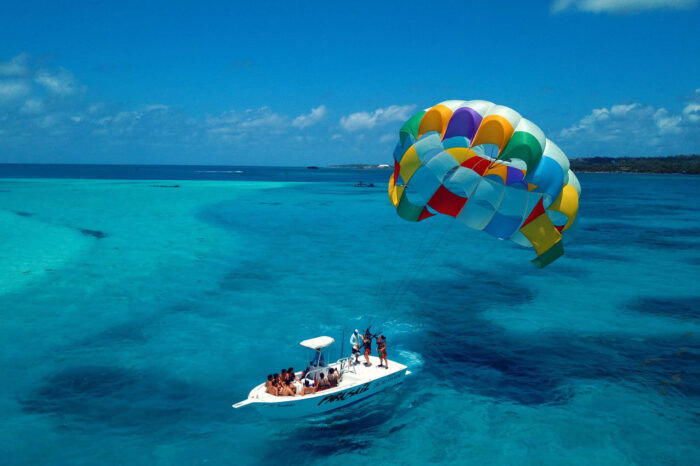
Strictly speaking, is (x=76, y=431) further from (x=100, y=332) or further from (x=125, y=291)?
(x=125, y=291)

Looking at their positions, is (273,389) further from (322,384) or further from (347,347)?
(347,347)

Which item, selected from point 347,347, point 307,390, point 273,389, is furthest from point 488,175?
point 273,389

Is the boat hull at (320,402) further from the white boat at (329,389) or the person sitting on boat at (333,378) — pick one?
the person sitting on boat at (333,378)

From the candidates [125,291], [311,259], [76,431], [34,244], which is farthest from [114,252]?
[76,431]

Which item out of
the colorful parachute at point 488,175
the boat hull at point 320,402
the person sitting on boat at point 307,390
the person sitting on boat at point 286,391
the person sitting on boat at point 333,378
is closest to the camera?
the boat hull at point 320,402

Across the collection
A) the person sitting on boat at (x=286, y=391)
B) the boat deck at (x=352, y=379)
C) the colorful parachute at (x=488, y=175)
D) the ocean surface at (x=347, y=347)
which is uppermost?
the colorful parachute at (x=488, y=175)

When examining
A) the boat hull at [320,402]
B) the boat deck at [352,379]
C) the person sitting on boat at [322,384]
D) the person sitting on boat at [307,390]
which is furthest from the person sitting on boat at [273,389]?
the person sitting on boat at [322,384]

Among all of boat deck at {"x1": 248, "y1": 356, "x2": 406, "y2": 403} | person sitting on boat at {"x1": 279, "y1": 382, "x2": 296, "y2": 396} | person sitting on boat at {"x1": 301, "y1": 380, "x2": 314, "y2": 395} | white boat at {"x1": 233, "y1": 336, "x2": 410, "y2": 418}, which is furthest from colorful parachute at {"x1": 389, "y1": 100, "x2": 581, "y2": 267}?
person sitting on boat at {"x1": 279, "y1": 382, "x2": 296, "y2": 396}
